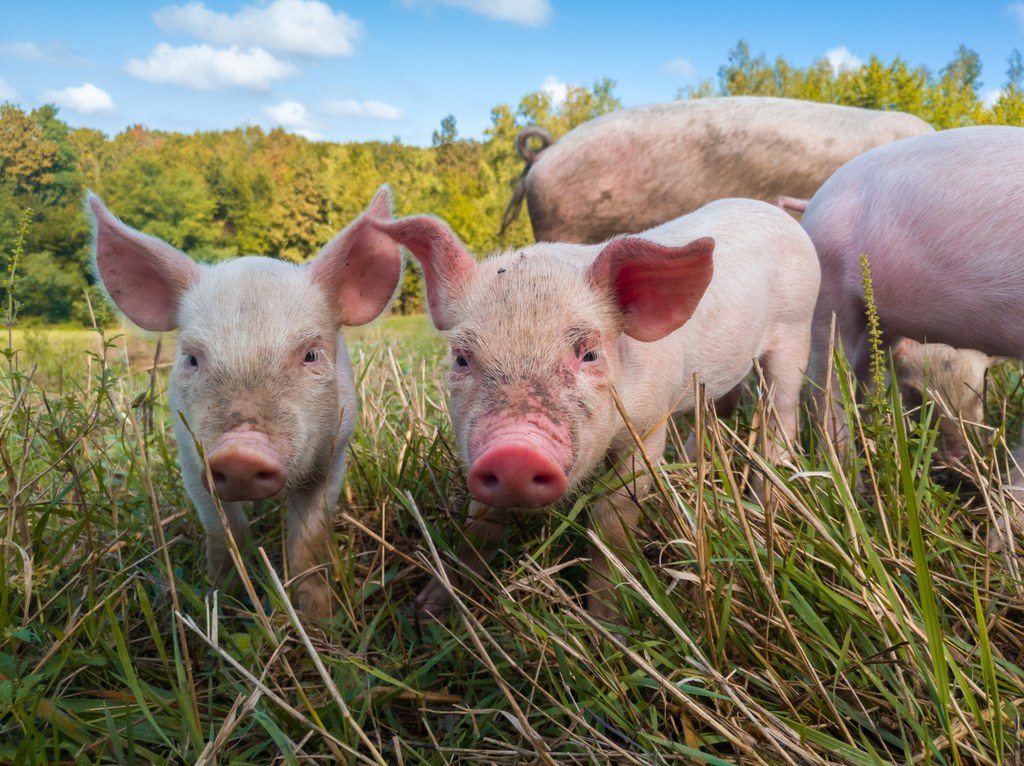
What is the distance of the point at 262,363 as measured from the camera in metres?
2.10

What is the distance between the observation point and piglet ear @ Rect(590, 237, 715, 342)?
199 centimetres

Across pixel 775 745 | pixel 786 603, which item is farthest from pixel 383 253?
pixel 775 745

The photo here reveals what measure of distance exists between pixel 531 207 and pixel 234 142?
24.6 meters

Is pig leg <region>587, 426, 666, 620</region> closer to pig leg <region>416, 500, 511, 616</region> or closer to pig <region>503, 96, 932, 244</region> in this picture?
pig leg <region>416, 500, 511, 616</region>

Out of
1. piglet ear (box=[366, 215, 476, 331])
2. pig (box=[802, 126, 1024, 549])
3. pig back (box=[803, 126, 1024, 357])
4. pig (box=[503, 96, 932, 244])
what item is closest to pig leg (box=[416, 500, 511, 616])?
piglet ear (box=[366, 215, 476, 331])

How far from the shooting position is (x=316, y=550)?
2.35 meters

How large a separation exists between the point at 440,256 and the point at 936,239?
69.3 inches

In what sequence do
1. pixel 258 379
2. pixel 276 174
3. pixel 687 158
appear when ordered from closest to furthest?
pixel 258 379, pixel 687 158, pixel 276 174

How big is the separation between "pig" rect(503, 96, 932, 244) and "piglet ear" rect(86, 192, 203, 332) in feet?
14.6

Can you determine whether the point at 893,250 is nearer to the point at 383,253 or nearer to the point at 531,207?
the point at 383,253

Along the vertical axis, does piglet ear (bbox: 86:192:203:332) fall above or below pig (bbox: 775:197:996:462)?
above

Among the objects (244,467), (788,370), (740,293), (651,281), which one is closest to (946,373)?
(788,370)

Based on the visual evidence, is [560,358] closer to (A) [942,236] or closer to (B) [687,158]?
(A) [942,236]

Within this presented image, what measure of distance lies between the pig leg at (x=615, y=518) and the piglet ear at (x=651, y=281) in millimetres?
332
